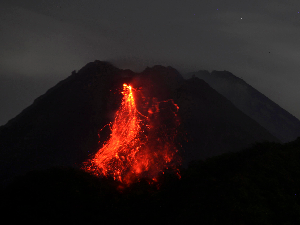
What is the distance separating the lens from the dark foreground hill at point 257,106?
13629 cm

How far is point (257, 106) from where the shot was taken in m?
149

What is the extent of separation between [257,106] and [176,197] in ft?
462

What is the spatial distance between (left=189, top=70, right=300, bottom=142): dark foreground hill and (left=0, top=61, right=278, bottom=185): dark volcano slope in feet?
150

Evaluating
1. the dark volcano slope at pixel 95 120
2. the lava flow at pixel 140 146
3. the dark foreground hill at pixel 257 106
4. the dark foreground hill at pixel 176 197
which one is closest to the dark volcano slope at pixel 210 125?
the dark volcano slope at pixel 95 120

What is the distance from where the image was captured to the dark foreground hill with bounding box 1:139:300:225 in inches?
688

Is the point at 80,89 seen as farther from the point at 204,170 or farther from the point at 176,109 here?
the point at 204,170

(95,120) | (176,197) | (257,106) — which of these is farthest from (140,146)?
(257,106)

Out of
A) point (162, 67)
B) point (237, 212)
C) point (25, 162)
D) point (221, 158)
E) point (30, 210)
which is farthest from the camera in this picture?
point (162, 67)

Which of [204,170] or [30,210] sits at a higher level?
[30,210]

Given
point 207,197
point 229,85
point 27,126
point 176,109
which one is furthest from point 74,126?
point 229,85

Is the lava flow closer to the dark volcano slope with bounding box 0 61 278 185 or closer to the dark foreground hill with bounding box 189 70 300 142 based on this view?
the dark volcano slope with bounding box 0 61 278 185

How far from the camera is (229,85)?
161 metres

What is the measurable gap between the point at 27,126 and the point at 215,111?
70.4 metres

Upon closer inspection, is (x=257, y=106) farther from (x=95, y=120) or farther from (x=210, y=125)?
(x=95, y=120)
